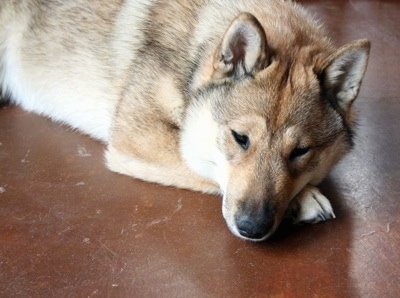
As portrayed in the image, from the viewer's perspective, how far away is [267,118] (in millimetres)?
1965

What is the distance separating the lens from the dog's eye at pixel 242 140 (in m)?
2.00

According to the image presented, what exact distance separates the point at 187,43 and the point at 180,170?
473 mm

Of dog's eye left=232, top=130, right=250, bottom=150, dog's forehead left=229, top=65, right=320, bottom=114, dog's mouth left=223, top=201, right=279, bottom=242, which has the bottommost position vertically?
dog's mouth left=223, top=201, right=279, bottom=242

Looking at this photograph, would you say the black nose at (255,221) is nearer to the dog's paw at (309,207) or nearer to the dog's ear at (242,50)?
the dog's paw at (309,207)

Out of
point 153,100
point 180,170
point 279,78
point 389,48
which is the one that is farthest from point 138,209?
point 389,48

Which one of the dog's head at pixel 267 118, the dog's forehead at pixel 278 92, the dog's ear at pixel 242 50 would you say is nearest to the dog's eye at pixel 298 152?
the dog's head at pixel 267 118

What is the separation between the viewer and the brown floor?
6.39 feet

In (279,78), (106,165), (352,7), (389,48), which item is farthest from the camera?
(352,7)

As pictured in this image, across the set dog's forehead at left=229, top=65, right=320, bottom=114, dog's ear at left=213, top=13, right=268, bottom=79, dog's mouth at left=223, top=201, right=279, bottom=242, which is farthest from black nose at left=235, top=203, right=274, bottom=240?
dog's ear at left=213, top=13, right=268, bottom=79

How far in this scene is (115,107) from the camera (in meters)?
2.52

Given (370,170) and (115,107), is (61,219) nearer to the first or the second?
(115,107)

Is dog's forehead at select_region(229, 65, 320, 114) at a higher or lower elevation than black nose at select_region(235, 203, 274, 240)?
higher

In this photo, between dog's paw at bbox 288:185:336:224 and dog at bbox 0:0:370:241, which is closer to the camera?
dog at bbox 0:0:370:241

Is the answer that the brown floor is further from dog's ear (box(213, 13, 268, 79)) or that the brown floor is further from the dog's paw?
dog's ear (box(213, 13, 268, 79))
